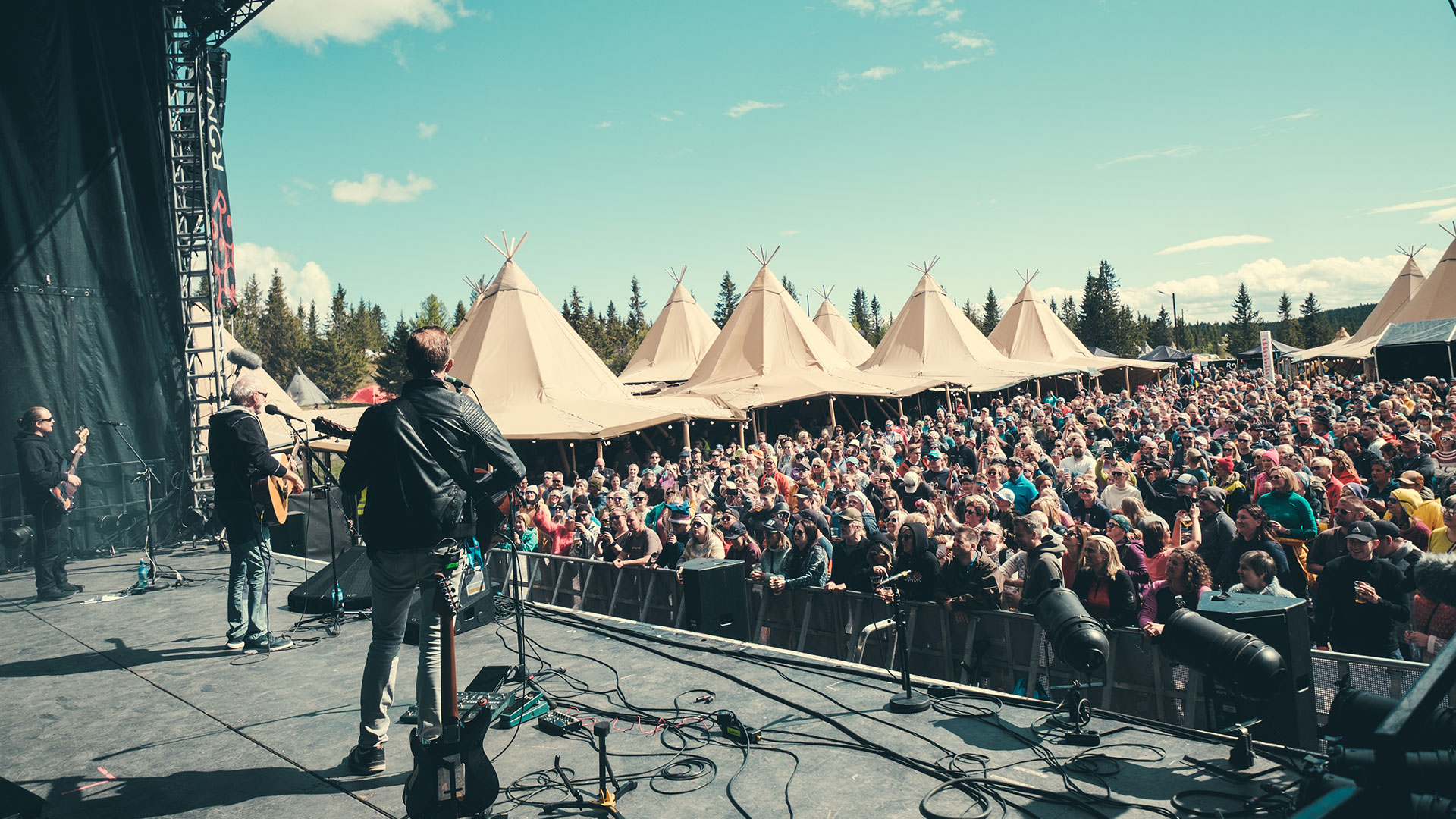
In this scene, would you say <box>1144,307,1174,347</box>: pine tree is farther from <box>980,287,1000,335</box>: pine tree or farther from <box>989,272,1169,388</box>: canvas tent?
<box>989,272,1169,388</box>: canvas tent

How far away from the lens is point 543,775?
3.55 metres

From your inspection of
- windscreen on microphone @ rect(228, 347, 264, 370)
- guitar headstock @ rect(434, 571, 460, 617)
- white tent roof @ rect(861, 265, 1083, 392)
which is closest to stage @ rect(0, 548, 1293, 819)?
guitar headstock @ rect(434, 571, 460, 617)

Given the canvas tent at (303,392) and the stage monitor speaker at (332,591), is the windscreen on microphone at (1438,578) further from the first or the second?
the canvas tent at (303,392)

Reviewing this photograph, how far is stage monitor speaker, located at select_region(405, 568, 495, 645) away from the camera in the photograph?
18.7 ft

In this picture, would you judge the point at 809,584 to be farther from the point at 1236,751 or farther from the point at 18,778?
the point at 18,778

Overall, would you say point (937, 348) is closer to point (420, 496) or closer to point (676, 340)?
point (676, 340)

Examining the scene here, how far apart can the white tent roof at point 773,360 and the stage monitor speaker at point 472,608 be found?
55.9 feet

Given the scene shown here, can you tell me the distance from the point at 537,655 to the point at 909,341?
28198 millimetres

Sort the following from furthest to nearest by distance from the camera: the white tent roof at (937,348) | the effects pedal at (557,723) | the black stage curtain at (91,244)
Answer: the white tent roof at (937,348), the black stage curtain at (91,244), the effects pedal at (557,723)

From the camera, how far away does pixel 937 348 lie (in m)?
31.6

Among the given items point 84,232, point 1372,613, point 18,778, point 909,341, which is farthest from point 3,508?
point 909,341

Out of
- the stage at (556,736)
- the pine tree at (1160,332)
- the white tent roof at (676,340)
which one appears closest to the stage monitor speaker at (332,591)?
the stage at (556,736)

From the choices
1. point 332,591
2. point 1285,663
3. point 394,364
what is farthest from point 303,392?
point 1285,663

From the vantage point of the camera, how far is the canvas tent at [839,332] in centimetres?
3966
